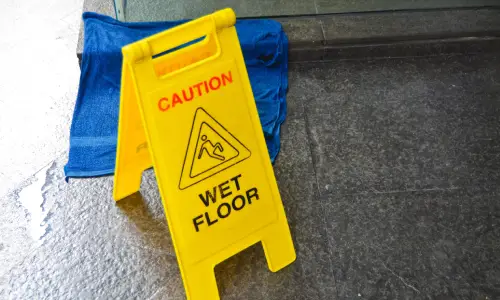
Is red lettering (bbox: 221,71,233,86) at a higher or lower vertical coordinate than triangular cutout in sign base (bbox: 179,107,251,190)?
higher

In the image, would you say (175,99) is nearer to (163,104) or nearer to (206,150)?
(163,104)

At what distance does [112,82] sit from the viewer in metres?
2.70

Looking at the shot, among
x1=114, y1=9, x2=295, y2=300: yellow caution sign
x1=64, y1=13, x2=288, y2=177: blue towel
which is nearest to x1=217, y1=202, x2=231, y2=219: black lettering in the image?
x1=114, y1=9, x2=295, y2=300: yellow caution sign

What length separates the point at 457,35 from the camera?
3.02 metres

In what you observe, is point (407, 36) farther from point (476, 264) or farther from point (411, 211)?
point (476, 264)

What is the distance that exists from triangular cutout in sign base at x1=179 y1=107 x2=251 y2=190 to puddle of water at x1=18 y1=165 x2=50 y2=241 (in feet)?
2.82

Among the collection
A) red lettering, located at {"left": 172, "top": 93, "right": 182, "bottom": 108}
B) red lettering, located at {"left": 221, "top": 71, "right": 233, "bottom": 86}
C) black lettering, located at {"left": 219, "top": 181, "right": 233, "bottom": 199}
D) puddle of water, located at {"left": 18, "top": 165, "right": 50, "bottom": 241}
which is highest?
red lettering, located at {"left": 172, "top": 93, "right": 182, "bottom": 108}

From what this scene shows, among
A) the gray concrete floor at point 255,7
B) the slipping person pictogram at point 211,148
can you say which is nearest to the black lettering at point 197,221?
the slipping person pictogram at point 211,148

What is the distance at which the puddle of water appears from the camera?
2125 mm

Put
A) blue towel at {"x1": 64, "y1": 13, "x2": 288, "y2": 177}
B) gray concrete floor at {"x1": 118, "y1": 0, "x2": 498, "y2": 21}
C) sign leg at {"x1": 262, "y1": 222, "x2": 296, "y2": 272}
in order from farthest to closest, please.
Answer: gray concrete floor at {"x1": 118, "y1": 0, "x2": 498, "y2": 21} < blue towel at {"x1": 64, "y1": 13, "x2": 288, "y2": 177} < sign leg at {"x1": 262, "y1": 222, "x2": 296, "y2": 272}

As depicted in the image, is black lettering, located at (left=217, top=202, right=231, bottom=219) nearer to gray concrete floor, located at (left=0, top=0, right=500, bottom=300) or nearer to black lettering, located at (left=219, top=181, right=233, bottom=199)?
black lettering, located at (left=219, top=181, right=233, bottom=199)

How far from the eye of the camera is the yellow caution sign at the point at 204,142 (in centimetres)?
157

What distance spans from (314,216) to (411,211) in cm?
45

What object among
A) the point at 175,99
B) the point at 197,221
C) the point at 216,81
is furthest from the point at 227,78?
the point at 197,221
